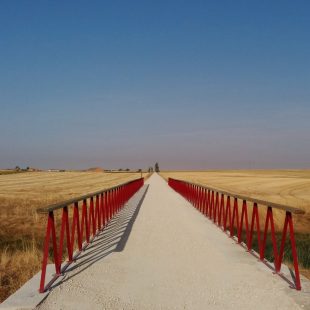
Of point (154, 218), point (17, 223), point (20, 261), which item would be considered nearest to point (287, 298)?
point (20, 261)

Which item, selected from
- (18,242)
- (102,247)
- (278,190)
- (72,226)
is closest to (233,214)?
(102,247)

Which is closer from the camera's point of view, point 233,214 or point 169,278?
point 169,278

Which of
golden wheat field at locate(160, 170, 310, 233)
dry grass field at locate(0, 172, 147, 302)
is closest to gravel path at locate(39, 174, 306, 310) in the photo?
dry grass field at locate(0, 172, 147, 302)

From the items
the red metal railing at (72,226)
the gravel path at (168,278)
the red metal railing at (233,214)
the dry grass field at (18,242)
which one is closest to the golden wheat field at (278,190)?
the red metal railing at (233,214)

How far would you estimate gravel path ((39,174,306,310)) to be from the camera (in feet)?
19.7

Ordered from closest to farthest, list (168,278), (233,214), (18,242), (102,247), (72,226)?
(168,278) → (72,226) → (102,247) → (233,214) → (18,242)

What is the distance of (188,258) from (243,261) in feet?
3.63

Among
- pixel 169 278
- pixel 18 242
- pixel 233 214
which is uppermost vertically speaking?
pixel 233 214

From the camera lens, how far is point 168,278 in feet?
23.9

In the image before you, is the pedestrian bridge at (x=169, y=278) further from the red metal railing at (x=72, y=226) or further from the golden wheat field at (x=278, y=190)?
the golden wheat field at (x=278, y=190)

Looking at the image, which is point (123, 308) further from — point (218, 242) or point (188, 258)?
point (218, 242)

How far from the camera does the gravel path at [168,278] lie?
237 inches

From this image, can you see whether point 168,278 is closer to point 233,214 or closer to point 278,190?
point 233,214

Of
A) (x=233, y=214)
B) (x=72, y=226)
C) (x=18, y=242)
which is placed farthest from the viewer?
(x=18, y=242)
